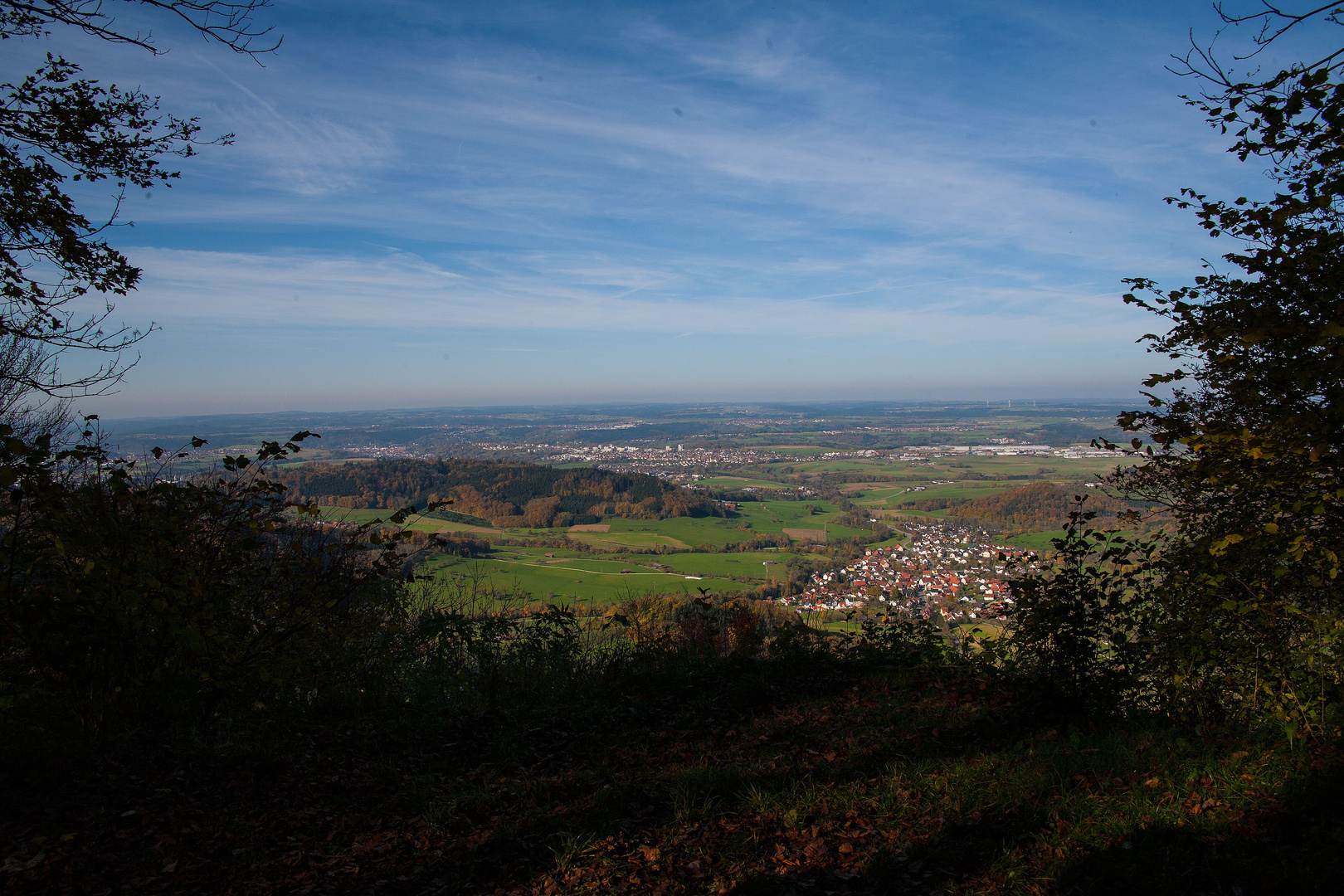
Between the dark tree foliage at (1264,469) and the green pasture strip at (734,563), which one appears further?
the green pasture strip at (734,563)

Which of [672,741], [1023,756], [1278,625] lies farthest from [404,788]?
[1278,625]

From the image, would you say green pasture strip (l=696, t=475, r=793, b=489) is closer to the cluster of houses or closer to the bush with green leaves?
the cluster of houses

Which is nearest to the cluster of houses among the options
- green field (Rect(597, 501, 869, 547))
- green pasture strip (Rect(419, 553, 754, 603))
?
green pasture strip (Rect(419, 553, 754, 603))

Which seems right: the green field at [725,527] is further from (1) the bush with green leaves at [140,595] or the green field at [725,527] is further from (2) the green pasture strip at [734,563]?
(1) the bush with green leaves at [140,595]

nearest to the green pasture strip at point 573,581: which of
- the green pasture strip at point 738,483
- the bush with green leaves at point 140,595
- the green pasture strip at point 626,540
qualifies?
the green pasture strip at point 626,540

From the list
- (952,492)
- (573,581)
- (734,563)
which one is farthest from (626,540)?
(952,492)
